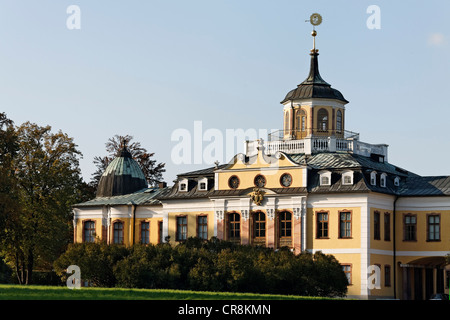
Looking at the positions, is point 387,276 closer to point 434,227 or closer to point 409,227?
point 409,227

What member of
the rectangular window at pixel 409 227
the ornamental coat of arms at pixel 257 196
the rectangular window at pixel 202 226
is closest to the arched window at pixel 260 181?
the ornamental coat of arms at pixel 257 196

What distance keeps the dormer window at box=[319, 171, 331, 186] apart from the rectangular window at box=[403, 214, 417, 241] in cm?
577

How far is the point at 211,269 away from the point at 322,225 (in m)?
15.1

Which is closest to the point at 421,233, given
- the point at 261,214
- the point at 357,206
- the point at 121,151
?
the point at 357,206

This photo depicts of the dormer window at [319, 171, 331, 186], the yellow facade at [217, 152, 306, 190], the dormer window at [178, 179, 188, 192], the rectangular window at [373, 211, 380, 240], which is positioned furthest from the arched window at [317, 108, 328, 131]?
the dormer window at [178, 179, 188, 192]

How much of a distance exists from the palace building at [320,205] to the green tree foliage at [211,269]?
6.91 metres

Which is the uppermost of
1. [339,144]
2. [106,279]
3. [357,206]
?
[339,144]

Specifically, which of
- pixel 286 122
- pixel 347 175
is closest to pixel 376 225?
pixel 347 175

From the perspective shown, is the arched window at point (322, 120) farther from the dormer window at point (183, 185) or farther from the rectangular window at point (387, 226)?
the dormer window at point (183, 185)

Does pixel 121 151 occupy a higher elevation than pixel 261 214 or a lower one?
higher

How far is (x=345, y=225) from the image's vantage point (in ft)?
219
